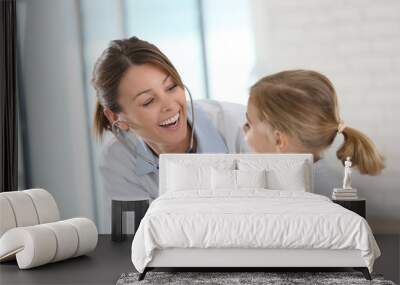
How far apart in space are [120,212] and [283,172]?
5.28 ft

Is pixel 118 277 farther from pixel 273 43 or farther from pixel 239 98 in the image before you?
pixel 273 43

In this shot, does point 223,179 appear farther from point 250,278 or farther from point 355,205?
point 250,278

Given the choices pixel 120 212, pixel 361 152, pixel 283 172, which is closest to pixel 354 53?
pixel 361 152

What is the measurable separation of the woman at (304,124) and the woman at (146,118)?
0.69ft

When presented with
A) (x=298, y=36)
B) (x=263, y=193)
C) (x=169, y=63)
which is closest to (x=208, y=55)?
(x=169, y=63)

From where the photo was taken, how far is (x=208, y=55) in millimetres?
7301

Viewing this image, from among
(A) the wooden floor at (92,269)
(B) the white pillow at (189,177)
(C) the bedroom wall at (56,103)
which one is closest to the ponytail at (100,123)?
(C) the bedroom wall at (56,103)

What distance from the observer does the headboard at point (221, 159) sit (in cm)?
688

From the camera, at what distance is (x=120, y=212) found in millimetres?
6906

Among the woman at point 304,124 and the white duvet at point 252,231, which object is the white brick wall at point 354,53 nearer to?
the woman at point 304,124

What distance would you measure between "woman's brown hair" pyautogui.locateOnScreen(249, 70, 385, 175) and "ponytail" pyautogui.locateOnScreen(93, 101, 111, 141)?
4.88ft

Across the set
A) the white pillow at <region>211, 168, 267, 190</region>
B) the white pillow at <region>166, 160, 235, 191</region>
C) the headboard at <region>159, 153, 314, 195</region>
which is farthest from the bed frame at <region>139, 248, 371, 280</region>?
the headboard at <region>159, 153, 314, 195</region>

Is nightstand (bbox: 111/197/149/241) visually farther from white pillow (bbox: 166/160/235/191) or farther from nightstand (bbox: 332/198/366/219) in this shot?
nightstand (bbox: 332/198/366/219)

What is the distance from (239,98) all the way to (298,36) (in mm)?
854
